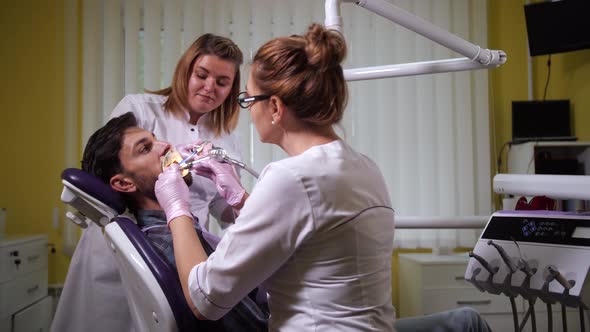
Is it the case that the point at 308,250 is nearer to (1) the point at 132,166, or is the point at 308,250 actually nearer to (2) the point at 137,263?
(2) the point at 137,263

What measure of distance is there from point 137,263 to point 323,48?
0.55 meters

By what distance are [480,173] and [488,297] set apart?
30.7 inches

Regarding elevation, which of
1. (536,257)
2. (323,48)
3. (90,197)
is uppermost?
(323,48)

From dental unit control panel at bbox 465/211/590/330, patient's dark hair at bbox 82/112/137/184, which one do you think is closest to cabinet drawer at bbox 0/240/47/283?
patient's dark hair at bbox 82/112/137/184

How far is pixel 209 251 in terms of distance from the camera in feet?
4.14

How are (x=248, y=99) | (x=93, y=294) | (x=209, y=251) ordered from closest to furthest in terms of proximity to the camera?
(x=248, y=99) → (x=209, y=251) → (x=93, y=294)

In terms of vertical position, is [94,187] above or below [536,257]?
above

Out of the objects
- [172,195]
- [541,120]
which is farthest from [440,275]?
[172,195]

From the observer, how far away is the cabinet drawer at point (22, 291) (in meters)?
2.43

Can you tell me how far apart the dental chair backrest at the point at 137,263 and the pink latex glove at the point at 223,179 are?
277 mm

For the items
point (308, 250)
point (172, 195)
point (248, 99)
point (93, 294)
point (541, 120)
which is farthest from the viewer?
point (541, 120)

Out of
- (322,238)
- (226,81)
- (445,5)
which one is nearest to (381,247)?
(322,238)

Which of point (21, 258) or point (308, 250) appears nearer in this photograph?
point (308, 250)

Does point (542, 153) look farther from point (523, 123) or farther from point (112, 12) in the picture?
point (112, 12)
